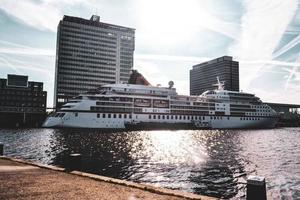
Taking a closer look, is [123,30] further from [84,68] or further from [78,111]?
[78,111]

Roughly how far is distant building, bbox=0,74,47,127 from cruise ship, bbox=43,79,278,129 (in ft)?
182

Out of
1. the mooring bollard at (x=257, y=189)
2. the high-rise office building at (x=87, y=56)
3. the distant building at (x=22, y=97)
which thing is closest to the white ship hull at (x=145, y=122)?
the distant building at (x=22, y=97)

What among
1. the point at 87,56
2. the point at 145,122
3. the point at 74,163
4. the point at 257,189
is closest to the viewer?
the point at 257,189

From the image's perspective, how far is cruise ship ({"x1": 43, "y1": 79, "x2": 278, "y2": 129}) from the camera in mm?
86562

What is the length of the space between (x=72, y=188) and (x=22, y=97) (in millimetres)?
149742

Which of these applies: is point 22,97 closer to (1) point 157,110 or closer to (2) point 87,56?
(2) point 87,56

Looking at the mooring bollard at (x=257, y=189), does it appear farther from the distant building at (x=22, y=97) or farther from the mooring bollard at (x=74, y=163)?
the distant building at (x=22, y=97)

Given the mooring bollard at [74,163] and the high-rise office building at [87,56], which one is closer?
the mooring bollard at [74,163]

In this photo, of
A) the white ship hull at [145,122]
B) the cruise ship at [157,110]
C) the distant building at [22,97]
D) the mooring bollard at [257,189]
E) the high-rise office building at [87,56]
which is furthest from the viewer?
the high-rise office building at [87,56]

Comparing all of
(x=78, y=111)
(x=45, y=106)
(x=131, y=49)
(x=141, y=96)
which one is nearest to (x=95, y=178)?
(x=78, y=111)

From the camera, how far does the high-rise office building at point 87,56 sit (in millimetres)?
166375

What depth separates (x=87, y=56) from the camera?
572 feet

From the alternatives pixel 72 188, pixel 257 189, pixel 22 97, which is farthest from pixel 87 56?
pixel 257 189

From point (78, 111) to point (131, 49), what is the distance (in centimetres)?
11487
